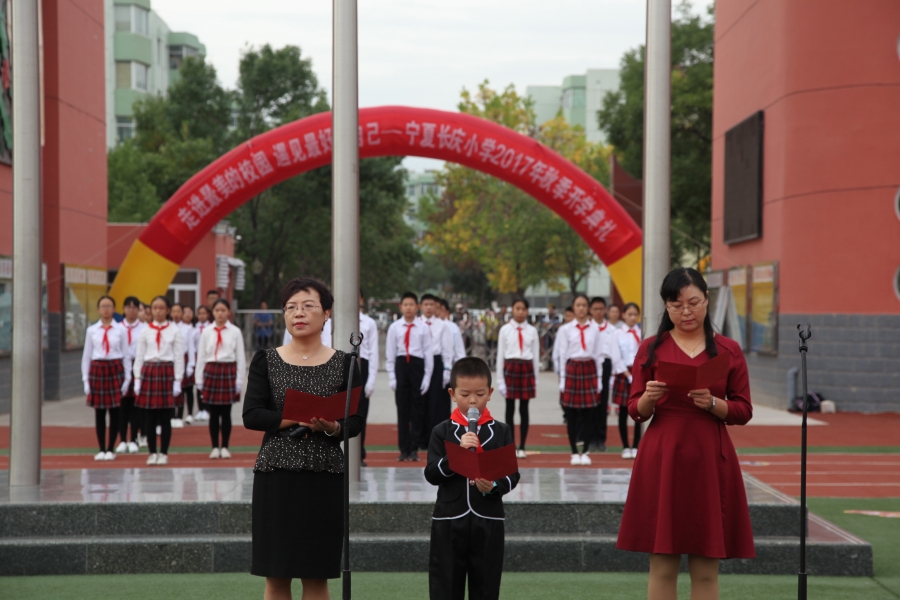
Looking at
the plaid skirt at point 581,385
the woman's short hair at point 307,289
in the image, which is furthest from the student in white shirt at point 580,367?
the woman's short hair at point 307,289

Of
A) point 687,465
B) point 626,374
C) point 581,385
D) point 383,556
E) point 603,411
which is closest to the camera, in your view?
point 687,465

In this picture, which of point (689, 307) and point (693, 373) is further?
point (689, 307)

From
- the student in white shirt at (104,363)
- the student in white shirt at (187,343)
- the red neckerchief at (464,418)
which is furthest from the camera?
the student in white shirt at (187,343)

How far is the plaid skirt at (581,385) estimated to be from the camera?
31.9 ft

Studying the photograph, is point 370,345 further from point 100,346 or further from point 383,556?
Result: point 383,556

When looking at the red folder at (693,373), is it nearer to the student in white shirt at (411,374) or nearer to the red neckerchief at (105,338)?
the student in white shirt at (411,374)

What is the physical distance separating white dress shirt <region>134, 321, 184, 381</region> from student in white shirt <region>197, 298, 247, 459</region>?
28cm

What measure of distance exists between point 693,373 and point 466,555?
1.13m

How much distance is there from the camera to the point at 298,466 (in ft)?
12.5

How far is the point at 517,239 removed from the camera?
33.4m

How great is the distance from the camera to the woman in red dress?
12.7ft

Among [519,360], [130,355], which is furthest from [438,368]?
[130,355]

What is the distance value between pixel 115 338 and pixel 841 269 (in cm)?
977

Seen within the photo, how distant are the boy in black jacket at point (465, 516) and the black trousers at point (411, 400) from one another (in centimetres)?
604
